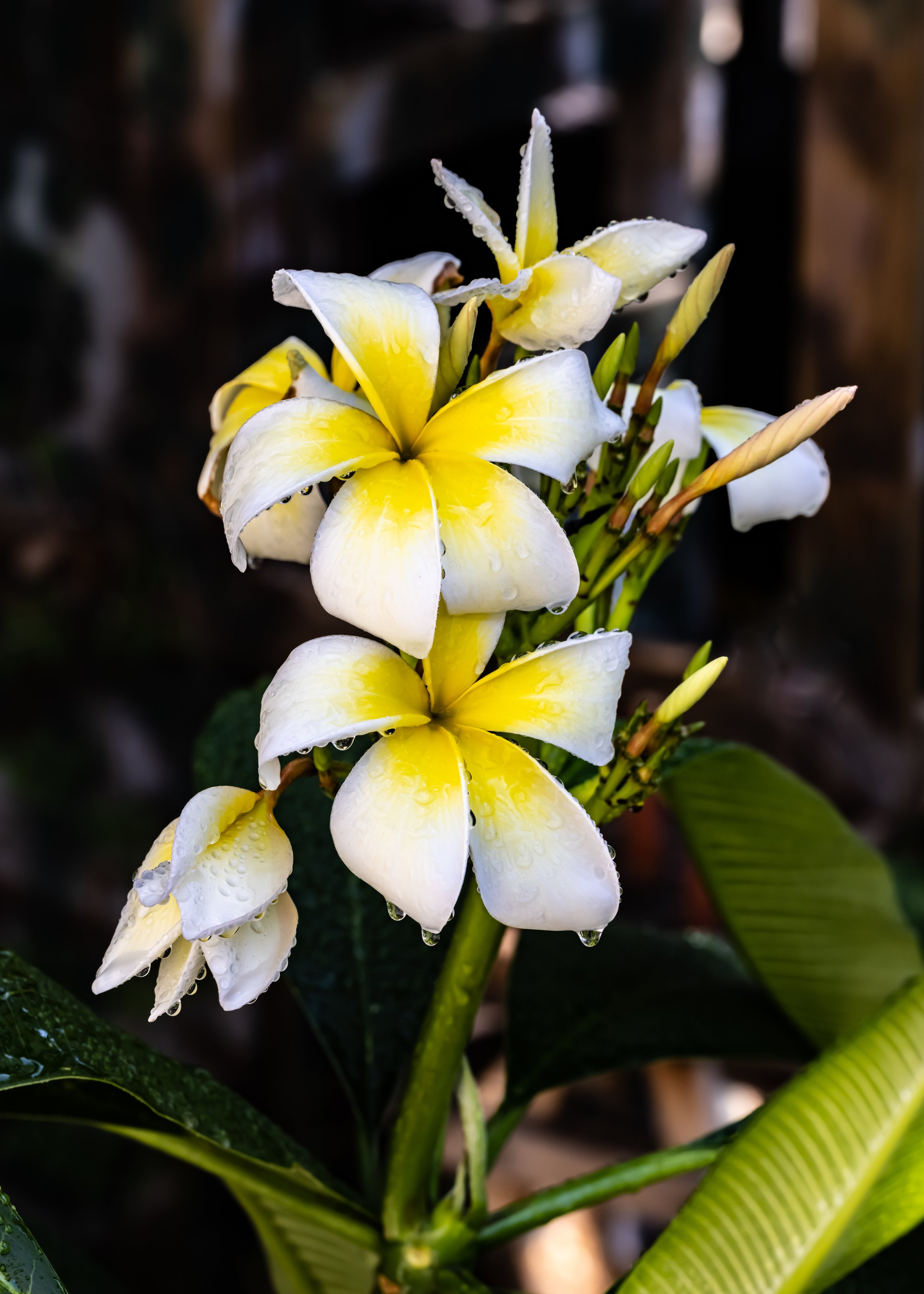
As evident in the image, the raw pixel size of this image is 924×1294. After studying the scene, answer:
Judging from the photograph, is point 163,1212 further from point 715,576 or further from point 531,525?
point 531,525

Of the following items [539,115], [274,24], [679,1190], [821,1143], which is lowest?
[679,1190]

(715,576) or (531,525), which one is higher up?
(531,525)

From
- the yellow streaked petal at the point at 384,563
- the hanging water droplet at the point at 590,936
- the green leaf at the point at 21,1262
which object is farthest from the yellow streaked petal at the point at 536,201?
the green leaf at the point at 21,1262

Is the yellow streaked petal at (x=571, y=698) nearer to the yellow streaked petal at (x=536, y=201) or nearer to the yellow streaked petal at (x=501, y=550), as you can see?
→ the yellow streaked petal at (x=501, y=550)

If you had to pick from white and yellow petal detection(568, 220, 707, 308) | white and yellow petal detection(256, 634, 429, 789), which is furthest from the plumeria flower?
white and yellow petal detection(256, 634, 429, 789)

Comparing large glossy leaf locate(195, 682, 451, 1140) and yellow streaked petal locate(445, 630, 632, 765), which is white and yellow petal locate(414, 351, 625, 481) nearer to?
yellow streaked petal locate(445, 630, 632, 765)

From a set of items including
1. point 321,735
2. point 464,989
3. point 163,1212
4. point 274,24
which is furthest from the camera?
point 274,24

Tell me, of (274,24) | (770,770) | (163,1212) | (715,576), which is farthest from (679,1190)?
(274,24)
